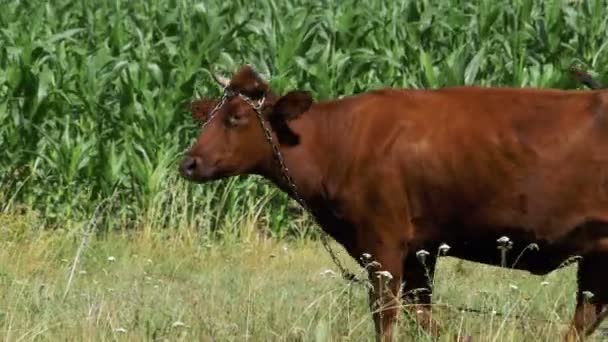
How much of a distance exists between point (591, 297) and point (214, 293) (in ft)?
6.80

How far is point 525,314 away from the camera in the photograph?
6984mm

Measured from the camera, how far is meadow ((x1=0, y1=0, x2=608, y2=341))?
9758 millimetres

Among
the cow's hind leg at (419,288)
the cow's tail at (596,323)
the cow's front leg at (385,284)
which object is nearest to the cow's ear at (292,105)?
the cow's front leg at (385,284)

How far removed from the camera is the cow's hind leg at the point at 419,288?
7.26 meters

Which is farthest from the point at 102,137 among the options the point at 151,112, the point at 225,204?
the point at 225,204

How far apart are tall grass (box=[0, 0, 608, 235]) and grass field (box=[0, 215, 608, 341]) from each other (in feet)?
1.95

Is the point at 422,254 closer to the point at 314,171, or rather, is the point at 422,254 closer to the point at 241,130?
the point at 314,171

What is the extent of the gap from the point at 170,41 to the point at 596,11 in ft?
11.9

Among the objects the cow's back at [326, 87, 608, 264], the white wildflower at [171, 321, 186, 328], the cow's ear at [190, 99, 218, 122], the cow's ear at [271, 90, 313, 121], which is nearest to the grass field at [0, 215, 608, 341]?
the white wildflower at [171, 321, 186, 328]

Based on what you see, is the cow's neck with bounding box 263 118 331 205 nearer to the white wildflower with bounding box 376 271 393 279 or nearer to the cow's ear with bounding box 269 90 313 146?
the cow's ear with bounding box 269 90 313 146

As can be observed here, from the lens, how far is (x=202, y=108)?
25.0 ft

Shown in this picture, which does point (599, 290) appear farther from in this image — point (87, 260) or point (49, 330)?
point (87, 260)

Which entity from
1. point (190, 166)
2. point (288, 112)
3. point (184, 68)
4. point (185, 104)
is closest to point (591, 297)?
point (288, 112)

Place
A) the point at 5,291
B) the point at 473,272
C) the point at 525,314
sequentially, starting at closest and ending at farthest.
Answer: the point at 525,314 < the point at 5,291 < the point at 473,272
